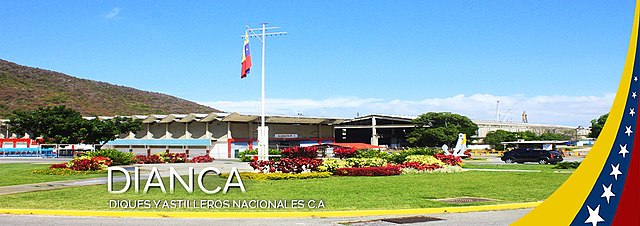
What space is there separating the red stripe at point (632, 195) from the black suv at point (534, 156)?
133ft

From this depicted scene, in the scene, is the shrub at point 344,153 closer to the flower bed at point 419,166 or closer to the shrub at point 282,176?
the flower bed at point 419,166

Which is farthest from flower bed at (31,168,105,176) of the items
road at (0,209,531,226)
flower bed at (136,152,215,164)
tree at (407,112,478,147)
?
tree at (407,112,478,147)

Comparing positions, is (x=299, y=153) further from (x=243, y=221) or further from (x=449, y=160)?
(x=243, y=221)

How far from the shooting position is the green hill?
442 ft

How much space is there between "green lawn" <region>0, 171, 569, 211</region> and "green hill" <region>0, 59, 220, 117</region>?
377ft

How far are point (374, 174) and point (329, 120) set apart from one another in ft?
203

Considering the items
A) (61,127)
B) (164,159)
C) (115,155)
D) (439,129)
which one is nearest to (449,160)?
(115,155)

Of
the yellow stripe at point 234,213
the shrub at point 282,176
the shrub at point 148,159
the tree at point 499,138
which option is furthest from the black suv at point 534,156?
the tree at point 499,138

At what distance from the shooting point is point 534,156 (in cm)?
4631

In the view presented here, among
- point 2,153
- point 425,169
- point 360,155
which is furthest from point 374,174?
point 2,153

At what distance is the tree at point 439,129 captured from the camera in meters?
→ 93.0

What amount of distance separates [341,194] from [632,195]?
38.7ft

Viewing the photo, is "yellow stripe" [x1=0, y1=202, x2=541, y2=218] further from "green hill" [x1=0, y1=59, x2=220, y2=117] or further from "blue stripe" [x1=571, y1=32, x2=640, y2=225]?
"green hill" [x1=0, y1=59, x2=220, y2=117]

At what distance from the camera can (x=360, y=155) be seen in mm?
34281
